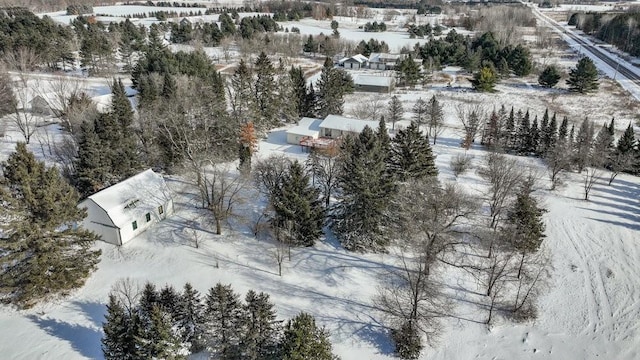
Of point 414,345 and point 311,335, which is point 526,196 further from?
point 311,335

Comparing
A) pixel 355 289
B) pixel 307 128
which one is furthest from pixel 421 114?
pixel 355 289

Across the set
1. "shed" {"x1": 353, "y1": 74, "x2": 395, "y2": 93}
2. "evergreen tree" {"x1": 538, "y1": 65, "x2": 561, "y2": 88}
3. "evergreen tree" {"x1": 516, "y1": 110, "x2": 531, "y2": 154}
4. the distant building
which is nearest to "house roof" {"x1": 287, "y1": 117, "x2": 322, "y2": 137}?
"evergreen tree" {"x1": 516, "y1": 110, "x2": 531, "y2": 154}

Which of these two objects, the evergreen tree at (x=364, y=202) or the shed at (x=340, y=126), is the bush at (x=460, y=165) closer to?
the shed at (x=340, y=126)

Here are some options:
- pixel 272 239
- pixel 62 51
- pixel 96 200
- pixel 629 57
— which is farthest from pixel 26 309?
pixel 629 57

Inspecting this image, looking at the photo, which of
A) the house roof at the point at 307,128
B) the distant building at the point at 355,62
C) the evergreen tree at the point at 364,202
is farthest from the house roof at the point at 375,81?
the evergreen tree at the point at 364,202

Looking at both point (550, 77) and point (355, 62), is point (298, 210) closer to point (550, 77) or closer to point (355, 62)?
point (550, 77)

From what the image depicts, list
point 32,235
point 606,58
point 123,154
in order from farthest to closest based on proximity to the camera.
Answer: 1. point 606,58
2. point 123,154
3. point 32,235
